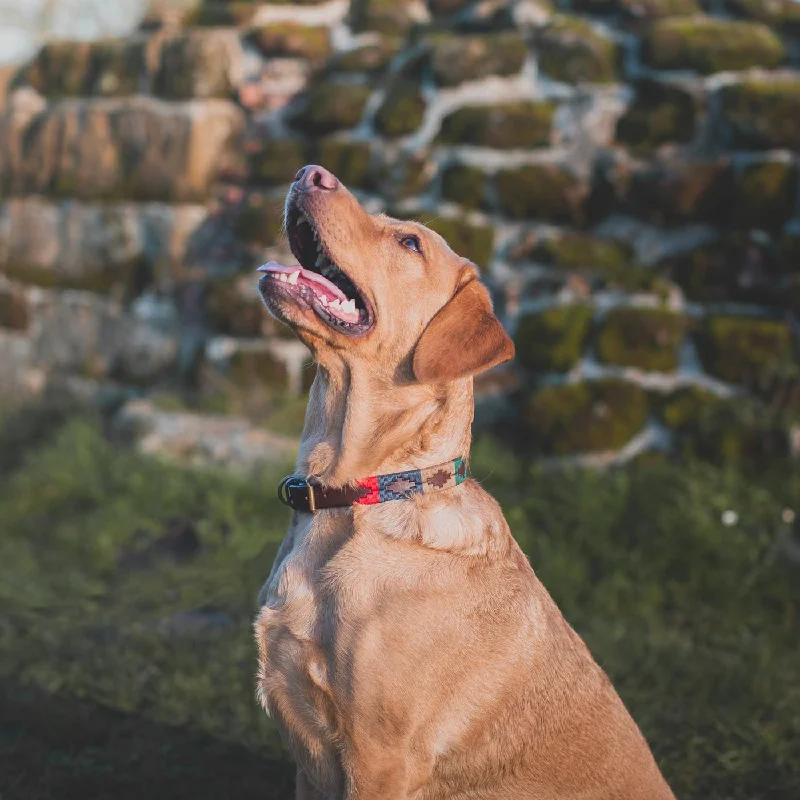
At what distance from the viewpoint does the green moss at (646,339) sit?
5188 mm

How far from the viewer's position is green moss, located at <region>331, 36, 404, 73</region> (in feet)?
20.2

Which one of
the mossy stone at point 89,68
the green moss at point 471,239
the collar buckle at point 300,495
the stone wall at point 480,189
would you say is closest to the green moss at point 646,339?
the stone wall at point 480,189

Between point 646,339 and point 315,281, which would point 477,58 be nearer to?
point 646,339

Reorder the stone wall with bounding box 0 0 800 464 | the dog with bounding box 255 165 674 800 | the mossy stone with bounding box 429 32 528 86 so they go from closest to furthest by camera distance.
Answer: the dog with bounding box 255 165 674 800 → the stone wall with bounding box 0 0 800 464 → the mossy stone with bounding box 429 32 528 86

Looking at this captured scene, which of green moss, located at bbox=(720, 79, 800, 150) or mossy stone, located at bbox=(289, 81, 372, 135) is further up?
green moss, located at bbox=(720, 79, 800, 150)

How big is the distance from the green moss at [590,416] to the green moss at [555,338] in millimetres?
190

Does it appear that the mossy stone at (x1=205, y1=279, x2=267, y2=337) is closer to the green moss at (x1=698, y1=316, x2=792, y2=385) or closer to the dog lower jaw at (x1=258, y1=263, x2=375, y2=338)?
the green moss at (x1=698, y1=316, x2=792, y2=385)

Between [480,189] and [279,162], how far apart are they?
1.40 metres

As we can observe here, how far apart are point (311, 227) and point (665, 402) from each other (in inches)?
119

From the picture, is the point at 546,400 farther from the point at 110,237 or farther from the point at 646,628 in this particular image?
the point at 110,237

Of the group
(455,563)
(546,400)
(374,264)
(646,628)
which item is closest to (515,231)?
(546,400)

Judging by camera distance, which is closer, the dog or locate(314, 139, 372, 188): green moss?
the dog

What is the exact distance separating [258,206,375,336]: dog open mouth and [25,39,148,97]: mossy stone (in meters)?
4.27

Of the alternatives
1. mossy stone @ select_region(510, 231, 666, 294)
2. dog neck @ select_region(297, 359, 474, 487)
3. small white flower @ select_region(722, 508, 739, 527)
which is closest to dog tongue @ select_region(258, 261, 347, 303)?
dog neck @ select_region(297, 359, 474, 487)
